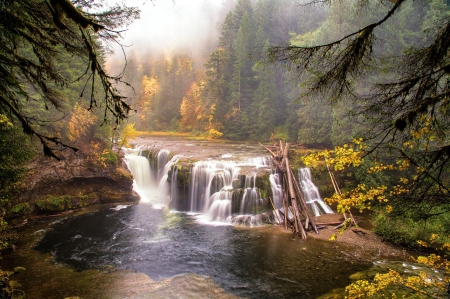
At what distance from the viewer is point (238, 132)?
3422 centimetres

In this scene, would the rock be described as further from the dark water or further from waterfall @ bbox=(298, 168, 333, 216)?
waterfall @ bbox=(298, 168, 333, 216)

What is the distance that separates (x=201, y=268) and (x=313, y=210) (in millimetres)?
9017

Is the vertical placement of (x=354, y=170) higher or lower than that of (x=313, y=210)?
higher

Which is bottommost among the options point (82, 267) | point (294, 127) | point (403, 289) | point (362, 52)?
point (82, 267)

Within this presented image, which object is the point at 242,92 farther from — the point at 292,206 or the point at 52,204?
the point at 52,204

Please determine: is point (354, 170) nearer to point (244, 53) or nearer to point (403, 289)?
point (403, 289)

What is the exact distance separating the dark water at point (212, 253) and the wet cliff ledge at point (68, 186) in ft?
6.78

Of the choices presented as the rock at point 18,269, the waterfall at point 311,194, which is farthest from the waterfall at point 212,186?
the rock at point 18,269

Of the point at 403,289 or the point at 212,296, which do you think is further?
the point at 212,296

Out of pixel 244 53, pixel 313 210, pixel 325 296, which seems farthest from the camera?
pixel 244 53

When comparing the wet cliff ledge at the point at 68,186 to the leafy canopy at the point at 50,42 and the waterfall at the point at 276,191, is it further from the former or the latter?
the waterfall at the point at 276,191

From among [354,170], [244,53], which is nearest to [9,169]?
[354,170]

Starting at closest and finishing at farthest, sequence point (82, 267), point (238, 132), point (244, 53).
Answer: point (82, 267)
point (238, 132)
point (244, 53)

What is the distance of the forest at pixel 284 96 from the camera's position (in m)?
3.64
